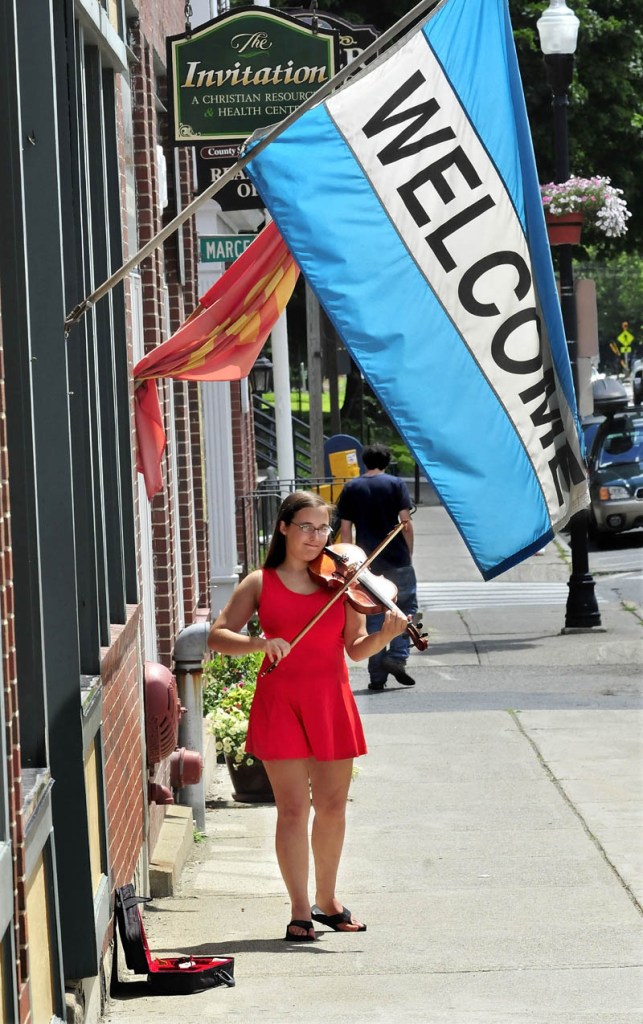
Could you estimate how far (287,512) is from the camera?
6309 mm

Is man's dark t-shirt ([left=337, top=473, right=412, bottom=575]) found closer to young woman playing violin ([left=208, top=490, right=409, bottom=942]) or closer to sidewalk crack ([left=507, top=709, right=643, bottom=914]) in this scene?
sidewalk crack ([left=507, top=709, right=643, bottom=914])

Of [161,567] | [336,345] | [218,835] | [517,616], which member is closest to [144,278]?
[161,567]

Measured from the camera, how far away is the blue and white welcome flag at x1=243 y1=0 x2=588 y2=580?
534cm

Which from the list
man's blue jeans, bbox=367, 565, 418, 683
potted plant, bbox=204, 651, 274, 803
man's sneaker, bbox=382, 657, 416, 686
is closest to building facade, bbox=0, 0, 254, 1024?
potted plant, bbox=204, 651, 274, 803

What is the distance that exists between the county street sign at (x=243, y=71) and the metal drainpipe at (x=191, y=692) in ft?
8.69

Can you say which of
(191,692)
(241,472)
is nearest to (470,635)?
(241,472)

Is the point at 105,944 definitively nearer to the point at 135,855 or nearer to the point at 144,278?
the point at 135,855

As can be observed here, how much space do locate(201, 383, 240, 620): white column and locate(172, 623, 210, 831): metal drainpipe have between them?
4562 mm

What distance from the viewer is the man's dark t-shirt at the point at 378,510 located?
12062 millimetres

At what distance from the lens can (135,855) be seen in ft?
22.0

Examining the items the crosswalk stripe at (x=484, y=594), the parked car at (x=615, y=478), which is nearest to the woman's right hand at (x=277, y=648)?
the crosswalk stripe at (x=484, y=594)

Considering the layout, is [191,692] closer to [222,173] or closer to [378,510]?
[222,173]

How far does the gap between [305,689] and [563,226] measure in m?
9.65

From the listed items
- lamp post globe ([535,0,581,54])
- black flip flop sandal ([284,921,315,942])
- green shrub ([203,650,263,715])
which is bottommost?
black flip flop sandal ([284,921,315,942])
